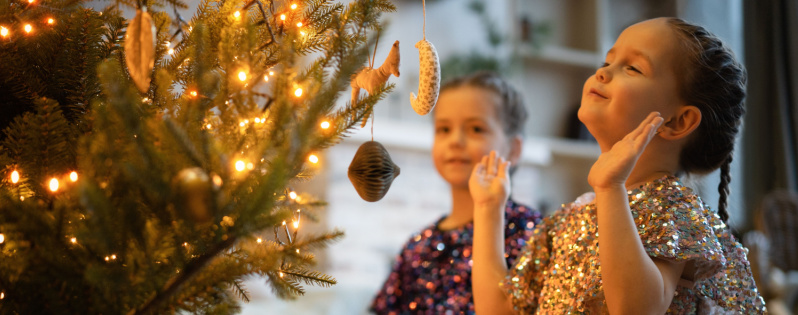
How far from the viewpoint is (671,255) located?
77 cm

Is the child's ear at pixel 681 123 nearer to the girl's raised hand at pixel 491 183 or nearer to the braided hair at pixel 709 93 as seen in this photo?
the braided hair at pixel 709 93

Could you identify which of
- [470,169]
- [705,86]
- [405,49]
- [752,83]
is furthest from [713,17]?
[705,86]

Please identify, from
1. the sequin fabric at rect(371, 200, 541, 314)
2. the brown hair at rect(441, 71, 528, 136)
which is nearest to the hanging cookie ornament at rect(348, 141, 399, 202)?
the sequin fabric at rect(371, 200, 541, 314)

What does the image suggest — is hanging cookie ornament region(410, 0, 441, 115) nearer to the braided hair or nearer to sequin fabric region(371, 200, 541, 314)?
the braided hair

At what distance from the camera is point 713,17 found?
10.1 ft

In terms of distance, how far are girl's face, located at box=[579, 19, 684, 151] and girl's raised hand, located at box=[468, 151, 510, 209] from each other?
22cm

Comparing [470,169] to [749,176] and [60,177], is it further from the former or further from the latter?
[749,176]

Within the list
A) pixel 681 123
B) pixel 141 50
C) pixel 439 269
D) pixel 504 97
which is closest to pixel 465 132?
pixel 504 97

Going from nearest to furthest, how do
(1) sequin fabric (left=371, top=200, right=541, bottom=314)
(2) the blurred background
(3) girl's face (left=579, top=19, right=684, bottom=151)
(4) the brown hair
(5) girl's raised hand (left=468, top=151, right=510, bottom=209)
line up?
(3) girl's face (left=579, top=19, right=684, bottom=151) → (5) girl's raised hand (left=468, top=151, right=510, bottom=209) → (1) sequin fabric (left=371, top=200, right=541, bottom=314) → (4) the brown hair → (2) the blurred background

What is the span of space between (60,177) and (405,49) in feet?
8.18

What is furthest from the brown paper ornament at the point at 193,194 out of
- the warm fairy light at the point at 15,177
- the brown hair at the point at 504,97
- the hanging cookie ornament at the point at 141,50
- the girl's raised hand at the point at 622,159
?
the brown hair at the point at 504,97

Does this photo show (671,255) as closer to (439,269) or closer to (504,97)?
(439,269)

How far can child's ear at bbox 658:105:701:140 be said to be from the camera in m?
0.88

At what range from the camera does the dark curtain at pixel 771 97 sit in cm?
293
